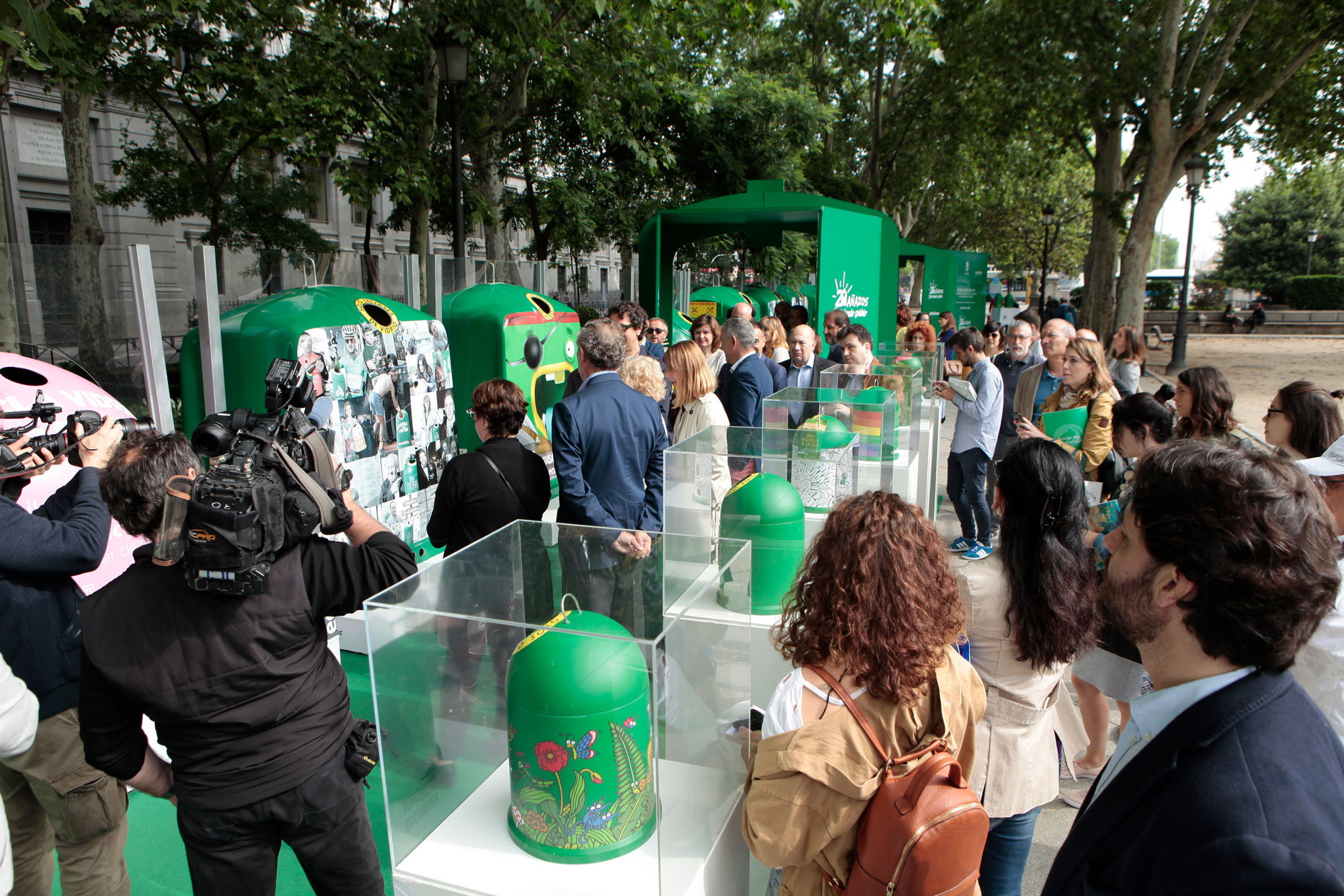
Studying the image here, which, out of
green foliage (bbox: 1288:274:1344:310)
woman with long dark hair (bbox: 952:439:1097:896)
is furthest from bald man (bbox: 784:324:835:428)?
green foliage (bbox: 1288:274:1344:310)

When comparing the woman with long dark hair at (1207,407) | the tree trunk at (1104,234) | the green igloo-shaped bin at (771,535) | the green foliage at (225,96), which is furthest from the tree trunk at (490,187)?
the tree trunk at (1104,234)

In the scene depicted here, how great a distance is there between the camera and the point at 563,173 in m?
17.8

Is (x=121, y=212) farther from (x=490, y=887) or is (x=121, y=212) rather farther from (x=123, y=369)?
(x=490, y=887)

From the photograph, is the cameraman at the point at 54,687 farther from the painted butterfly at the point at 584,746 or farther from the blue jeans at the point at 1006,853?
the blue jeans at the point at 1006,853

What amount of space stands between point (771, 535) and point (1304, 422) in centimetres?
218

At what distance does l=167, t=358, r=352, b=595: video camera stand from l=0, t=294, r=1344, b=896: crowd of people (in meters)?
0.10

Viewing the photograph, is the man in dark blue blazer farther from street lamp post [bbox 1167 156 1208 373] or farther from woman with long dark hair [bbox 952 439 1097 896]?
street lamp post [bbox 1167 156 1208 373]

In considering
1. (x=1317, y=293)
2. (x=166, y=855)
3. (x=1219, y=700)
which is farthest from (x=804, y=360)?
(x=1317, y=293)

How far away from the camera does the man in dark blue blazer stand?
6.07 m

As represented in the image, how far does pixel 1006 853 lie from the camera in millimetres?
2506

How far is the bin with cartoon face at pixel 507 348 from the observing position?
22.6ft

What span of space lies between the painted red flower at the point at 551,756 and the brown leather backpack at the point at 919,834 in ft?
2.11

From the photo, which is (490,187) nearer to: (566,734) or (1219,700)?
(566,734)

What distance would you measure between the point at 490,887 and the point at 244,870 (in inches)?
28.4
